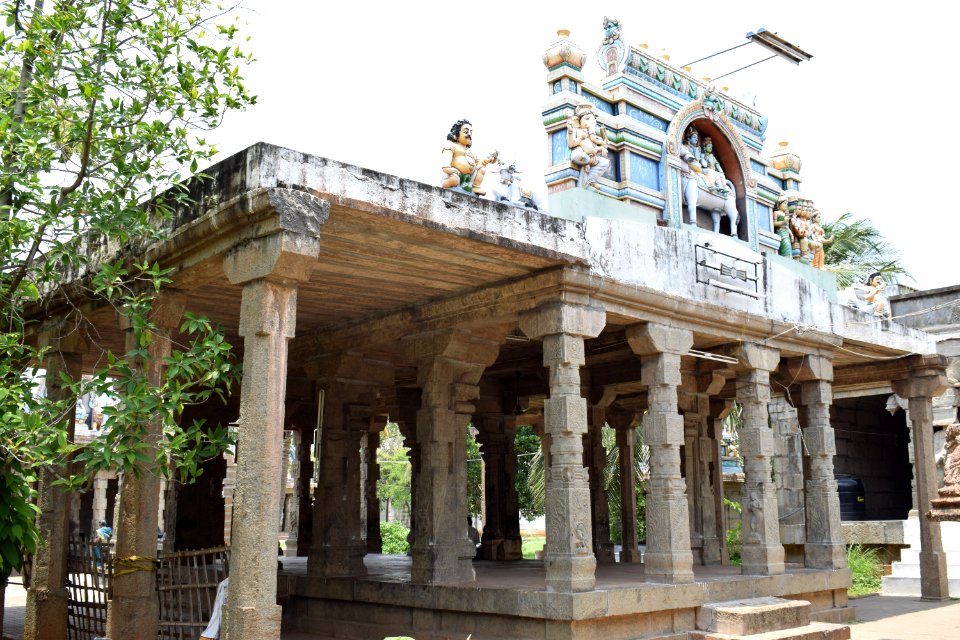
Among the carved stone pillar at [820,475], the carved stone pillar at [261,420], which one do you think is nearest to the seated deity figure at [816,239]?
the carved stone pillar at [820,475]

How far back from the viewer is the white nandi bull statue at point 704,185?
39.0 feet

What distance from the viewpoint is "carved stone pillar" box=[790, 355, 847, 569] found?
12352mm

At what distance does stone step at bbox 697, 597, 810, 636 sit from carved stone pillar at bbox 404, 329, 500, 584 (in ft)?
8.41

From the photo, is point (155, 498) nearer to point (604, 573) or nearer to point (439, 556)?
point (439, 556)

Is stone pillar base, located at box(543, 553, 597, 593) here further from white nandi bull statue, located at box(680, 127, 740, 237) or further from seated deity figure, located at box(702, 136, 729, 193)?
seated deity figure, located at box(702, 136, 729, 193)

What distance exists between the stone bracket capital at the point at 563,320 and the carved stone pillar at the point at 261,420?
9.87ft

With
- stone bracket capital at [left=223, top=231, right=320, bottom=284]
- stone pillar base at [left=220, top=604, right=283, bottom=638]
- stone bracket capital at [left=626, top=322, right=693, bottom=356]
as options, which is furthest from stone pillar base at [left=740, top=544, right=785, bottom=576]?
stone bracket capital at [left=223, top=231, right=320, bottom=284]

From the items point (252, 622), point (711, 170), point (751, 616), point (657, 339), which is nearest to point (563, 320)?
point (657, 339)

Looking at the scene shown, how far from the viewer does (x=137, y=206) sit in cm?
824

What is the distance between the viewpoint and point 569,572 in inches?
343

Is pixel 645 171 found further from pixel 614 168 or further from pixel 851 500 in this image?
pixel 851 500

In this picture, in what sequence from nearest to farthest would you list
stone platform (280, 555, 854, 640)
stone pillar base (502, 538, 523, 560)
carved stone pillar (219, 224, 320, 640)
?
carved stone pillar (219, 224, 320, 640) < stone platform (280, 555, 854, 640) < stone pillar base (502, 538, 523, 560)

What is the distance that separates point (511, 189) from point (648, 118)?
291cm

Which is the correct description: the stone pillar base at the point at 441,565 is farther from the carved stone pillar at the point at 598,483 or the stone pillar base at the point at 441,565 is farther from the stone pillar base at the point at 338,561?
the carved stone pillar at the point at 598,483
